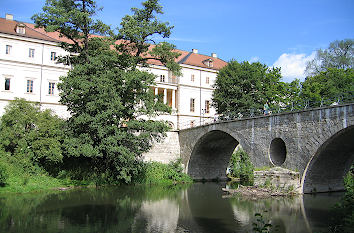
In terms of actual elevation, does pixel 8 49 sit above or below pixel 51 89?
above

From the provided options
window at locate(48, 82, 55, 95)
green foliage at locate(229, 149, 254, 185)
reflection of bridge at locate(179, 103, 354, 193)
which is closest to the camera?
reflection of bridge at locate(179, 103, 354, 193)

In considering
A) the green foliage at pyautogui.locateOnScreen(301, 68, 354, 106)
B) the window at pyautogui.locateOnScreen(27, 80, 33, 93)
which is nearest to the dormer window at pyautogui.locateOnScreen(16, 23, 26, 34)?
the window at pyautogui.locateOnScreen(27, 80, 33, 93)

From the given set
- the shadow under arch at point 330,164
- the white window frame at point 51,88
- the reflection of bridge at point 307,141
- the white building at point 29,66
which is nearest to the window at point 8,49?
the white building at point 29,66

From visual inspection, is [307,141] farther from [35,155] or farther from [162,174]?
[35,155]

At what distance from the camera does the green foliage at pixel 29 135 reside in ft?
72.6

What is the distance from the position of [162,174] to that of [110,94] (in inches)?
400

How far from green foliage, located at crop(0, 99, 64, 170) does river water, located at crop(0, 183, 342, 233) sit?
3.00m

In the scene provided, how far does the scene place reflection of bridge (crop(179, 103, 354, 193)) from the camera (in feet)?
58.3

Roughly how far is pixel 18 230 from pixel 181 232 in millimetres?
5666

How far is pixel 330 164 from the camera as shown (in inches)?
777

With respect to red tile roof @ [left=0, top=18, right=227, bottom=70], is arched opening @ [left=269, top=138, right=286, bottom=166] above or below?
below

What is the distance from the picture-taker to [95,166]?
2567 centimetres

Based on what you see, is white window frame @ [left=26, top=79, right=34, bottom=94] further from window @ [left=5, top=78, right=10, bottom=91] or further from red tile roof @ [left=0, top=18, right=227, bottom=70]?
red tile roof @ [left=0, top=18, right=227, bottom=70]

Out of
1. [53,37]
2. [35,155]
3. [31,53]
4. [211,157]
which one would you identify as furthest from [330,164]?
[53,37]
